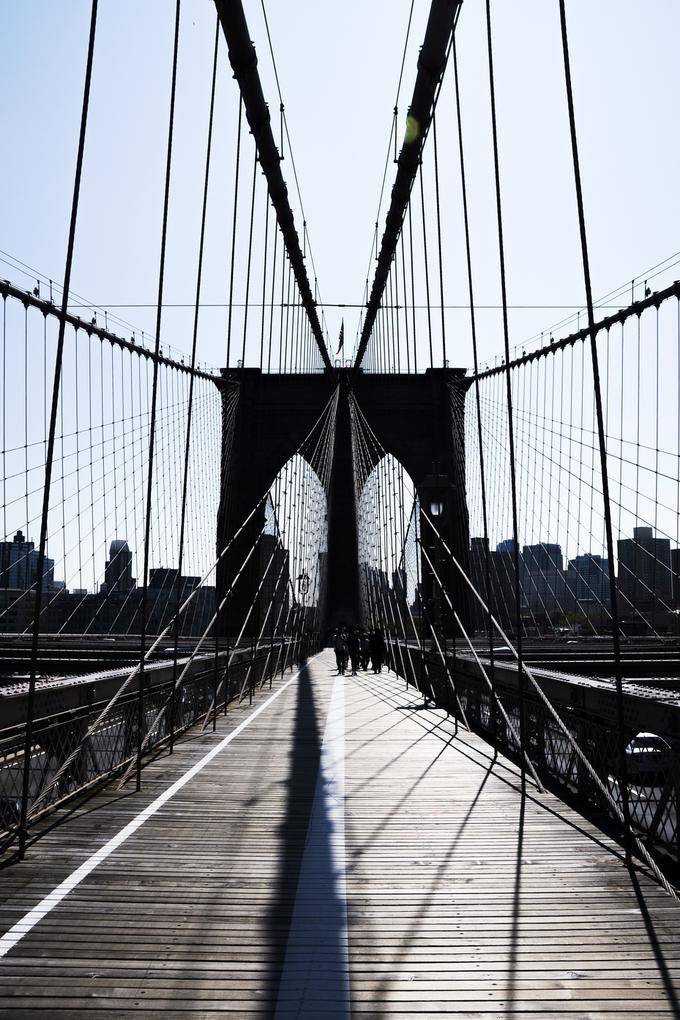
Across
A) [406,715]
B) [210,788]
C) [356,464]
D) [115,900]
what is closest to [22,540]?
[406,715]

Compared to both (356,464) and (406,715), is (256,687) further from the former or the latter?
(356,464)

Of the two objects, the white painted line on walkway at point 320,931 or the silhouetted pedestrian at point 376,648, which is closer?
the white painted line on walkway at point 320,931

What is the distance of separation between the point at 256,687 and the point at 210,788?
899cm

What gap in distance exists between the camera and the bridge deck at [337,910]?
2.46 meters

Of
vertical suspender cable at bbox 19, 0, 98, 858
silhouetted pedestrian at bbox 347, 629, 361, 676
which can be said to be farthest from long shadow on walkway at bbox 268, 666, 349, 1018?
silhouetted pedestrian at bbox 347, 629, 361, 676

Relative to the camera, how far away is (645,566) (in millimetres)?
16281

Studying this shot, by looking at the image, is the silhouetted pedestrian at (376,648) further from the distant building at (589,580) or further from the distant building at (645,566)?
the distant building at (645,566)

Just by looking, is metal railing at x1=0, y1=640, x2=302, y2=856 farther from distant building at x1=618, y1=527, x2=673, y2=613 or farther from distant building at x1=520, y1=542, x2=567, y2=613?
distant building at x1=520, y1=542, x2=567, y2=613

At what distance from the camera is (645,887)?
349 centimetres

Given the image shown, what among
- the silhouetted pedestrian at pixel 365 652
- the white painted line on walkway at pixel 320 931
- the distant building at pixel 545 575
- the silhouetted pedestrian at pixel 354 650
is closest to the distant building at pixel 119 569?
the silhouetted pedestrian at pixel 354 650

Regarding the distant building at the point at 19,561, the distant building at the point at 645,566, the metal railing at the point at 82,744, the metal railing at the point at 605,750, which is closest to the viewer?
the metal railing at the point at 605,750

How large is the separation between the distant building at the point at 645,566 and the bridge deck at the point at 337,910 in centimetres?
955

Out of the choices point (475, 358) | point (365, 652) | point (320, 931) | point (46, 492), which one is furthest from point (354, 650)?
point (320, 931)

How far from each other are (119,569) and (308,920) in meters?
17.8
